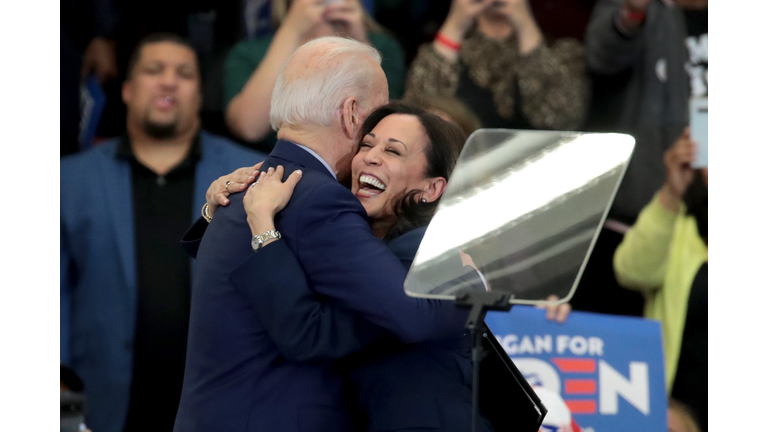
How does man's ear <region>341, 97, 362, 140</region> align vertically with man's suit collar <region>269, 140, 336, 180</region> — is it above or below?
above

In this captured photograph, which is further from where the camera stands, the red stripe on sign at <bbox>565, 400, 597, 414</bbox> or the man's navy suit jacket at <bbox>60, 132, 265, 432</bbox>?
the man's navy suit jacket at <bbox>60, 132, 265, 432</bbox>

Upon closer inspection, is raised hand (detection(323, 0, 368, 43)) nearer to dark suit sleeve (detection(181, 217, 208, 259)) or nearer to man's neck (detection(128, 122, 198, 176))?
man's neck (detection(128, 122, 198, 176))

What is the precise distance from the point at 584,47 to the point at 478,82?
642mm

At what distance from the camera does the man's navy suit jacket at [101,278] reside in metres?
4.38

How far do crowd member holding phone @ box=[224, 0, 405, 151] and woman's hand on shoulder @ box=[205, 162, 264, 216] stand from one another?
2359 millimetres

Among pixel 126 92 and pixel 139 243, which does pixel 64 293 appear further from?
pixel 126 92

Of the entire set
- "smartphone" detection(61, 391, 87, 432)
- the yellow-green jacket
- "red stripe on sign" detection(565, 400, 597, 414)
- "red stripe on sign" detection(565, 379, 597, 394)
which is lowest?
"smartphone" detection(61, 391, 87, 432)

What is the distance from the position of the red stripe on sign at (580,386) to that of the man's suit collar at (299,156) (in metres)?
2.02

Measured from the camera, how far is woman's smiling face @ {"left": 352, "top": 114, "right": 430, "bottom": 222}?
2.14 meters

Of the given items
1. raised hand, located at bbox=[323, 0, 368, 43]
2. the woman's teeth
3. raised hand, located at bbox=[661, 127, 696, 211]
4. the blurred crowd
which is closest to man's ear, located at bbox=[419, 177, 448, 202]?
the woman's teeth

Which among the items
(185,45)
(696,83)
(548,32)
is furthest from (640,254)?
(185,45)

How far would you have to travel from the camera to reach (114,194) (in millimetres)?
4438

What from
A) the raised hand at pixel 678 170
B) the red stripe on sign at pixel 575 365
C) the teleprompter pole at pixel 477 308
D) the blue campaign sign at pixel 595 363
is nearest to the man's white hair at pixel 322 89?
the teleprompter pole at pixel 477 308

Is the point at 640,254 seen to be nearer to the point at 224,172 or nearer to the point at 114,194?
the point at 224,172
